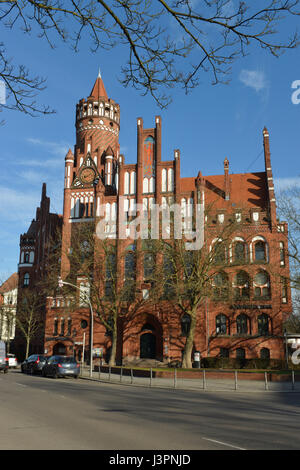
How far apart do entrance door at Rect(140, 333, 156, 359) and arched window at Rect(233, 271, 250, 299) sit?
9.24 metres

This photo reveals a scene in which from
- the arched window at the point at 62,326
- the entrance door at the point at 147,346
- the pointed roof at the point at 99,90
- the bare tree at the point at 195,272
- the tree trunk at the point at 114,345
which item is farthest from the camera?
the pointed roof at the point at 99,90

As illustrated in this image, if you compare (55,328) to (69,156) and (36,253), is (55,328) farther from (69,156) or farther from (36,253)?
(69,156)

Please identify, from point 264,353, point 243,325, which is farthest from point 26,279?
point 264,353

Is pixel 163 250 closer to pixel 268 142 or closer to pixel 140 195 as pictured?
pixel 140 195

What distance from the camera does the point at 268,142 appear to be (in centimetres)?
4338

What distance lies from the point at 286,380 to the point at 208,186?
2536 centimetres

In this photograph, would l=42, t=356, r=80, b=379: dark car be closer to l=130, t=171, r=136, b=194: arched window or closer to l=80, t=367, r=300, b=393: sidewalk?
l=80, t=367, r=300, b=393: sidewalk

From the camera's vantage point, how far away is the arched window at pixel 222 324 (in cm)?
3884

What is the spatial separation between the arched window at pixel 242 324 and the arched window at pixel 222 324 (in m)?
0.98

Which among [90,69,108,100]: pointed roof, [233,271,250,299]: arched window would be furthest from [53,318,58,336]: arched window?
[90,69,108,100]: pointed roof

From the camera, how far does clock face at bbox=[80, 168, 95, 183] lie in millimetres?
46312

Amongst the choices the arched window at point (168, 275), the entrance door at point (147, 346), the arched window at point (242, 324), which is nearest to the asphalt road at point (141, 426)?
the arched window at point (168, 275)

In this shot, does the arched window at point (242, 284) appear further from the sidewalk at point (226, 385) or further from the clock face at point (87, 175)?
the clock face at point (87, 175)

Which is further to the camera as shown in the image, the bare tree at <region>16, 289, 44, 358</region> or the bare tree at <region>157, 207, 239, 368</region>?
the bare tree at <region>16, 289, 44, 358</region>
